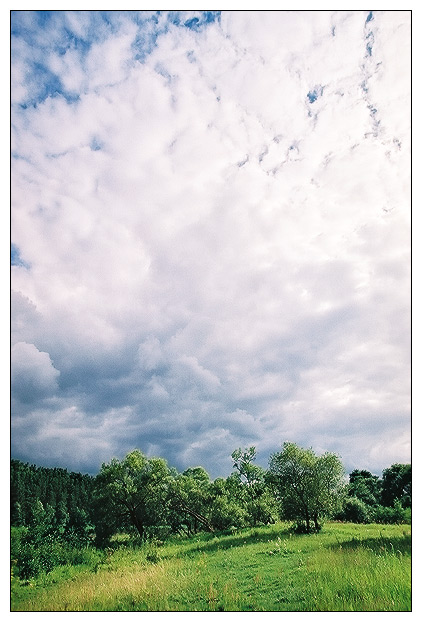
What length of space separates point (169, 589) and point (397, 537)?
551cm

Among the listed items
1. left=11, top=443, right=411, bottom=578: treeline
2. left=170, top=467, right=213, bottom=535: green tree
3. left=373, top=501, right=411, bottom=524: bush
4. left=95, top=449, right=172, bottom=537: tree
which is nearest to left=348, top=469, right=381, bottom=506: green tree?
left=11, top=443, right=411, bottom=578: treeline

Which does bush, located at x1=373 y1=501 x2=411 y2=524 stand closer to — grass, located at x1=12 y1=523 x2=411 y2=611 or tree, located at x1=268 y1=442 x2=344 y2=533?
grass, located at x1=12 y1=523 x2=411 y2=611

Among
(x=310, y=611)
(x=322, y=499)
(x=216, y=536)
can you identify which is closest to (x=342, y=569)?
(x=310, y=611)

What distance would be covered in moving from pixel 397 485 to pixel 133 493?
422 inches

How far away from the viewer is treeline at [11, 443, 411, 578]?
9.41 m

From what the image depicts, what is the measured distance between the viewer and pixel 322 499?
14.2 meters

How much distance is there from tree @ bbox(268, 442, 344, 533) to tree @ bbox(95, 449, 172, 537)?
5.03 m

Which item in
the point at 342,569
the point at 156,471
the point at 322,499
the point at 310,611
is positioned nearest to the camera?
the point at 310,611

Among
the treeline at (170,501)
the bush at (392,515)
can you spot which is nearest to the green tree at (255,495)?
the treeline at (170,501)

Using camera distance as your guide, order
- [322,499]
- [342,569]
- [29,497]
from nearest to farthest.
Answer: [342,569] → [29,497] → [322,499]

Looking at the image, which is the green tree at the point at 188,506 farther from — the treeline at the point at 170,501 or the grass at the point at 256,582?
the grass at the point at 256,582

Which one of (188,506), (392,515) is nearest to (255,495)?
(188,506)
